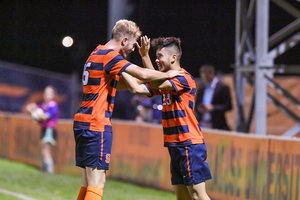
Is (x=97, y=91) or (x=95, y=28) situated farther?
(x=95, y=28)

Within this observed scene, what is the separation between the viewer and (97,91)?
17.6 ft

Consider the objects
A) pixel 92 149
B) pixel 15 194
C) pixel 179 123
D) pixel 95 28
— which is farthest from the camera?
pixel 95 28

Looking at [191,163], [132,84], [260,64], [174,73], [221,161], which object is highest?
[260,64]

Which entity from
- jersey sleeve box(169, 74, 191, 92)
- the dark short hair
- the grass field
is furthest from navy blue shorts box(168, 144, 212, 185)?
the grass field

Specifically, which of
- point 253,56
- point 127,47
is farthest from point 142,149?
point 127,47

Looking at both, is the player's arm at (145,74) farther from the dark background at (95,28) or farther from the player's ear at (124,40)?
the dark background at (95,28)

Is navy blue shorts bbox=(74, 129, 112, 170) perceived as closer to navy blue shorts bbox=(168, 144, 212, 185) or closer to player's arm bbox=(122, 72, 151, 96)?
player's arm bbox=(122, 72, 151, 96)

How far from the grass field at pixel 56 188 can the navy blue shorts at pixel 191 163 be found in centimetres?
376

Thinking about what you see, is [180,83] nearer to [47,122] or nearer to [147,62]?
[147,62]

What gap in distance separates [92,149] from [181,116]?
3.00ft

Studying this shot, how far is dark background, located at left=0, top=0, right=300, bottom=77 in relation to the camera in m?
18.0

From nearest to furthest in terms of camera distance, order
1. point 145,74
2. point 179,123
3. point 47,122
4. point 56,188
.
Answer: point 145,74, point 179,123, point 56,188, point 47,122

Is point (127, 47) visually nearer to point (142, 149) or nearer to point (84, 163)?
point (84, 163)

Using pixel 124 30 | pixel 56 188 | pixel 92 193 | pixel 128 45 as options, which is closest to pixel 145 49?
pixel 128 45
